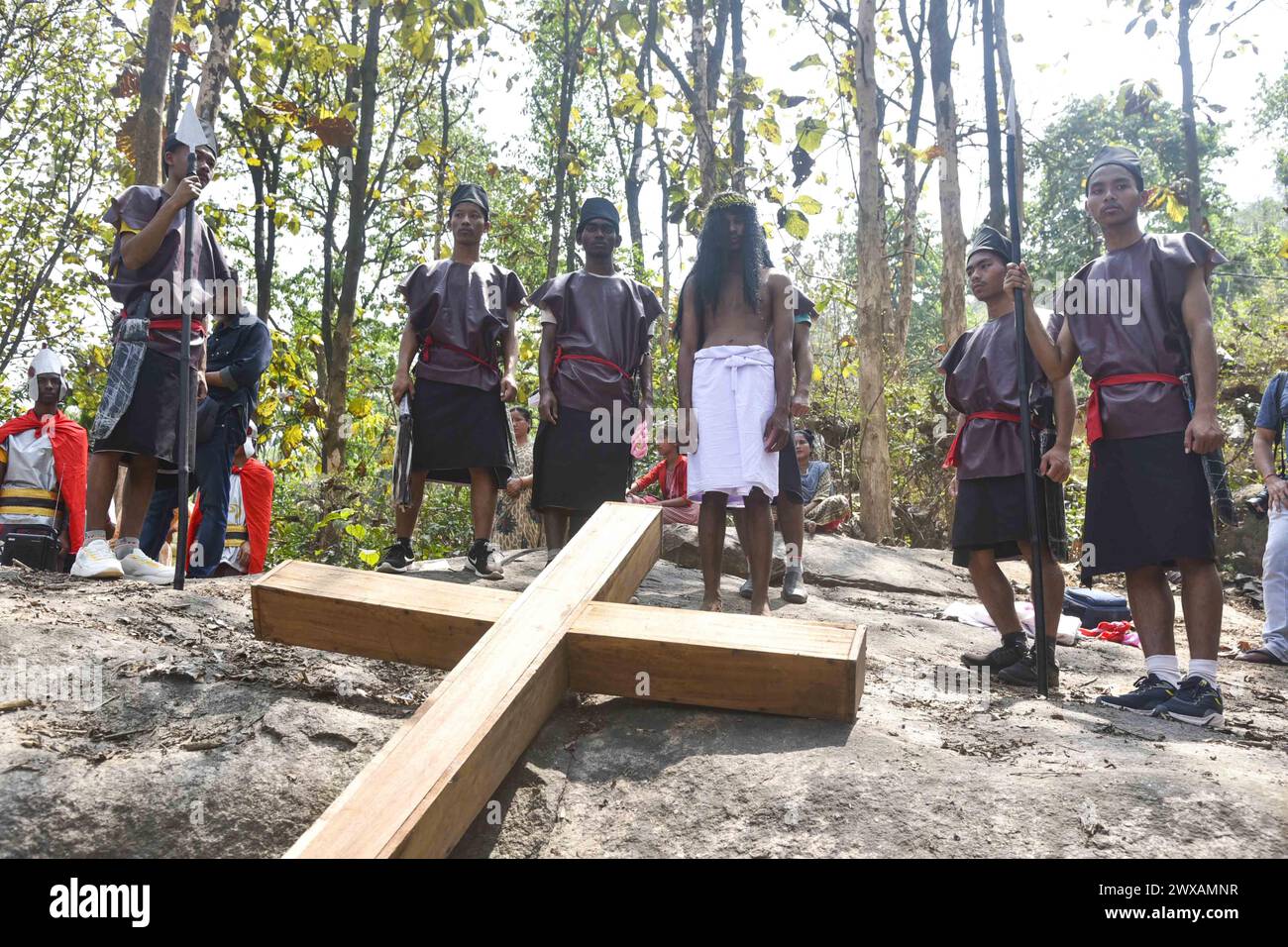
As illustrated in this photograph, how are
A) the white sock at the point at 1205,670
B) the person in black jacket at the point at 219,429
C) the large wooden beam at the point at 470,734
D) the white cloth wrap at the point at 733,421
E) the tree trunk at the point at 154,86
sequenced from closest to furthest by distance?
1. the large wooden beam at the point at 470,734
2. the white sock at the point at 1205,670
3. the white cloth wrap at the point at 733,421
4. the tree trunk at the point at 154,86
5. the person in black jacket at the point at 219,429

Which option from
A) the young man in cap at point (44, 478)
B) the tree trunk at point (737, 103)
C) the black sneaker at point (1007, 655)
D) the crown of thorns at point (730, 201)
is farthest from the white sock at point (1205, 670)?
the tree trunk at point (737, 103)

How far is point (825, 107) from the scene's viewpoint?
10.5 metres

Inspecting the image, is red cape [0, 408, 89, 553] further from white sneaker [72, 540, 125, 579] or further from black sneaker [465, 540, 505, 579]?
black sneaker [465, 540, 505, 579]

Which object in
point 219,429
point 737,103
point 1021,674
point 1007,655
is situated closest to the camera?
point 1021,674

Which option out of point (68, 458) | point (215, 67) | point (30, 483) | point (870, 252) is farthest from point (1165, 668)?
point (215, 67)

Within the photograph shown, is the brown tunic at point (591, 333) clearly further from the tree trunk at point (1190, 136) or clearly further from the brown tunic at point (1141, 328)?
the tree trunk at point (1190, 136)

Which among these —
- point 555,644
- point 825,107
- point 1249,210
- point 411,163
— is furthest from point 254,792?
point 1249,210

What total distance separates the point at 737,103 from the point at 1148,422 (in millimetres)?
6478

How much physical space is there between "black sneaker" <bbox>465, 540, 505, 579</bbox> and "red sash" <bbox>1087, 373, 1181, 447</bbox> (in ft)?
9.21

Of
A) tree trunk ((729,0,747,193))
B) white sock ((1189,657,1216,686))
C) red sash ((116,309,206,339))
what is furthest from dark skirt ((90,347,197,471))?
tree trunk ((729,0,747,193))

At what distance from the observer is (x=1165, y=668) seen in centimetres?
335

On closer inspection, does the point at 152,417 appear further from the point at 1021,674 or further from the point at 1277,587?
the point at 1277,587

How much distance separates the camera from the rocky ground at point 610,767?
1.96m

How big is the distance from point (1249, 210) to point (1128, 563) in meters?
72.0
